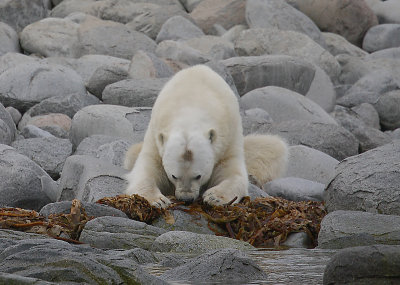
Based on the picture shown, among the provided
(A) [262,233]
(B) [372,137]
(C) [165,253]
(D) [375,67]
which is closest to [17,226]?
(C) [165,253]

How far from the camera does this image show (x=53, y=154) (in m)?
10.8

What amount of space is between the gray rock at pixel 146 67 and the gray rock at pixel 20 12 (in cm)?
689

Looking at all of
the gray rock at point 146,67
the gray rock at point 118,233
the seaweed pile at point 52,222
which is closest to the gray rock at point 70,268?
the gray rock at point 118,233

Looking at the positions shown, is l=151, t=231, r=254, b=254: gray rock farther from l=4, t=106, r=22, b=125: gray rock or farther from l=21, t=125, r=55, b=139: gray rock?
l=4, t=106, r=22, b=125: gray rock

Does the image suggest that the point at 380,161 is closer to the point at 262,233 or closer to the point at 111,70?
the point at 262,233

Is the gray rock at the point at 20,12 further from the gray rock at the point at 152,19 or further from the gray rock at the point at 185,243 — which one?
the gray rock at the point at 185,243

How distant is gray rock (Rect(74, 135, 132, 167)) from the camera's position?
984cm

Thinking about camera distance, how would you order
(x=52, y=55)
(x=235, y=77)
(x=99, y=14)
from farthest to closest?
1. (x=99, y=14)
2. (x=52, y=55)
3. (x=235, y=77)

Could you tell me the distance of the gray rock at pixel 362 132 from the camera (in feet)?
44.1

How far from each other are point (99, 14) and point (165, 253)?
1951 cm

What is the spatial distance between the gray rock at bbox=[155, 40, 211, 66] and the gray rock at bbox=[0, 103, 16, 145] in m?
5.86

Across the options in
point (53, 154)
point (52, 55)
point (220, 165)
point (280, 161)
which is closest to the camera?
point (220, 165)

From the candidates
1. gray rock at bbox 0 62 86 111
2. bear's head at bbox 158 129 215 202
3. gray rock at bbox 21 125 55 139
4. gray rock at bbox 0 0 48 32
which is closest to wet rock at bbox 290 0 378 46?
gray rock at bbox 0 0 48 32

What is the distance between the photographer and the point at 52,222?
6.58 metres
